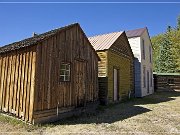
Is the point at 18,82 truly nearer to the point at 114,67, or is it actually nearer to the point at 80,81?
the point at 80,81

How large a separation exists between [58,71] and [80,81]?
→ 2.03m

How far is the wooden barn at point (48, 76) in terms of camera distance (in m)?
9.71

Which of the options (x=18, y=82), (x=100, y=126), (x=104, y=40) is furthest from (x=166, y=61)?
(x=18, y=82)

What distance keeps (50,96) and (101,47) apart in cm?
768

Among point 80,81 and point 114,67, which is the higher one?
point 114,67

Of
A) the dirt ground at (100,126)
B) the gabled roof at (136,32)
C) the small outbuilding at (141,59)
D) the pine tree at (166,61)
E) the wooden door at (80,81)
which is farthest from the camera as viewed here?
the pine tree at (166,61)

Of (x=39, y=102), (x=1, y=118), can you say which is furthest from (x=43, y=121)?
(x=1, y=118)

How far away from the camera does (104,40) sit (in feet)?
58.9

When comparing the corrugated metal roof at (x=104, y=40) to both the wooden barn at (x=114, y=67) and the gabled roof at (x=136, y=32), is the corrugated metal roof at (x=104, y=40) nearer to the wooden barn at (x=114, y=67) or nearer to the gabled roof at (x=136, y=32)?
the wooden barn at (x=114, y=67)

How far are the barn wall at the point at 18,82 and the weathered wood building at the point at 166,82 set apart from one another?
2461 cm

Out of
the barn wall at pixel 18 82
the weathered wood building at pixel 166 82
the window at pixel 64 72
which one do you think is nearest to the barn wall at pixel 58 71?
the window at pixel 64 72

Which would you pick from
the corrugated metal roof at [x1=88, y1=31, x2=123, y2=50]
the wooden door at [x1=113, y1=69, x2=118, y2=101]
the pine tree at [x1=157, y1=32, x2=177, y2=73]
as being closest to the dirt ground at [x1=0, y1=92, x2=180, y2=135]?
the wooden door at [x1=113, y1=69, x2=118, y2=101]

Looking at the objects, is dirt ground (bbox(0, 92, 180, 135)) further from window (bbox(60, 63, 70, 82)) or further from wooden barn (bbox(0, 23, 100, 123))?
window (bbox(60, 63, 70, 82))

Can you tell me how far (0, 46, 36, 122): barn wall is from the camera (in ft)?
31.7
